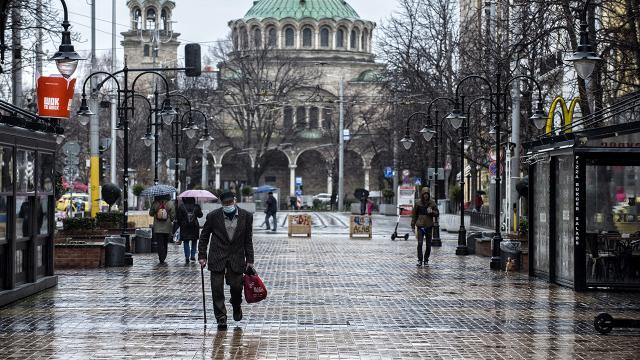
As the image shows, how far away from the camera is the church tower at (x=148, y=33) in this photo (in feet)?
349

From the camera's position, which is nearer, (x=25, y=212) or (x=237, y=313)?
(x=237, y=313)

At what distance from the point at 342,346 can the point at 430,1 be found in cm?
4360

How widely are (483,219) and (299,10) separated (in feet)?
277

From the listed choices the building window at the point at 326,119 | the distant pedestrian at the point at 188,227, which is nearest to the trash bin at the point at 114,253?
the distant pedestrian at the point at 188,227

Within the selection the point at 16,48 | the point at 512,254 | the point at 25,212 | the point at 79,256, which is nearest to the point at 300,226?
the point at 79,256

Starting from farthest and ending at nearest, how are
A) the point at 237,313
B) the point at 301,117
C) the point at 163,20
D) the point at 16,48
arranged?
the point at 301,117
the point at 163,20
the point at 16,48
the point at 237,313

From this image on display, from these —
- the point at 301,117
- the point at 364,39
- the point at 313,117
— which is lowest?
the point at 301,117

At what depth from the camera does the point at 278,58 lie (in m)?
97.4

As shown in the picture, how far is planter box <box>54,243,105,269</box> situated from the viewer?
2538 centimetres

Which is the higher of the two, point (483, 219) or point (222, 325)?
point (483, 219)

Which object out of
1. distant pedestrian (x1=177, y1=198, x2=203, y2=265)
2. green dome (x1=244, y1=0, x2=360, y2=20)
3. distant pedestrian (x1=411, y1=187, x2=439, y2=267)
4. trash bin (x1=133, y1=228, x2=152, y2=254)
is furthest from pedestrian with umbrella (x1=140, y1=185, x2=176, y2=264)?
green dome (x1=244, y1=0, x2=360, y2=20)

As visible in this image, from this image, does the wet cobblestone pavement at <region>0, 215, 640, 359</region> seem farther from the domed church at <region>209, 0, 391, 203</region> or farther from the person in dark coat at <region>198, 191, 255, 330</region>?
the domed church at <region>209, 0, 391, 203</region>

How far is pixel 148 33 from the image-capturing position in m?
113

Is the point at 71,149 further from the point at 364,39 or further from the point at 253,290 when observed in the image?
the point at 364,39
